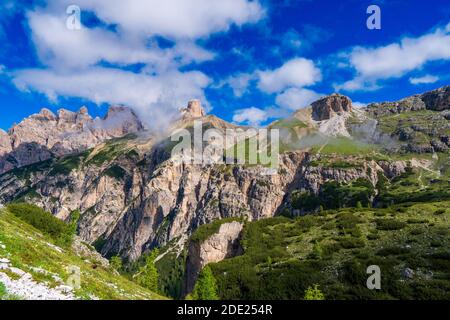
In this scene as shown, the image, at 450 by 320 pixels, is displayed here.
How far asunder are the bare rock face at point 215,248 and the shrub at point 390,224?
47.2 meters

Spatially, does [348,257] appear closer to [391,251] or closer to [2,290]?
[391,251]

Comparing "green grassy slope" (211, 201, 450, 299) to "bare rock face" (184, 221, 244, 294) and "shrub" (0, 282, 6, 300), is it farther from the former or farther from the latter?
"shrub" (0, 282, 6, 300)

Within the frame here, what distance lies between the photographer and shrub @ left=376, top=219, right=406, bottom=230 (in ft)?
310

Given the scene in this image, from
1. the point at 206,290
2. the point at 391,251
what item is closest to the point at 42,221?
the point at 206,290

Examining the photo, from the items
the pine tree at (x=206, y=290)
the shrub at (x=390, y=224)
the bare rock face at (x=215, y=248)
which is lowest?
the pine tree at (x=206, y=290)

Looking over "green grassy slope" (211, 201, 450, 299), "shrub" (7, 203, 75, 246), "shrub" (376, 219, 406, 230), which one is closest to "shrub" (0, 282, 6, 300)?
"green grassy slope" (211, 201, 450, 299)

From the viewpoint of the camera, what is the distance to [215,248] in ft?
432

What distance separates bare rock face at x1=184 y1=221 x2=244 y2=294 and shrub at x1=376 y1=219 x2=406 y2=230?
47250 mm

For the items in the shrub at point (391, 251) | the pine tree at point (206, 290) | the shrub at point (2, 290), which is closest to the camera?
the shrub at point (2, 290)

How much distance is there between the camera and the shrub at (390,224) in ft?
310

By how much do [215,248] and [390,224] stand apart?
61.2 meters

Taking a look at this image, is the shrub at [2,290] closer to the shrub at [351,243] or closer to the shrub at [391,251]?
the shrub at [391,251]

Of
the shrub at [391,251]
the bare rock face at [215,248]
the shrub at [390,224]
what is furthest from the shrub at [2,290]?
the bare rock face at [215,248]
